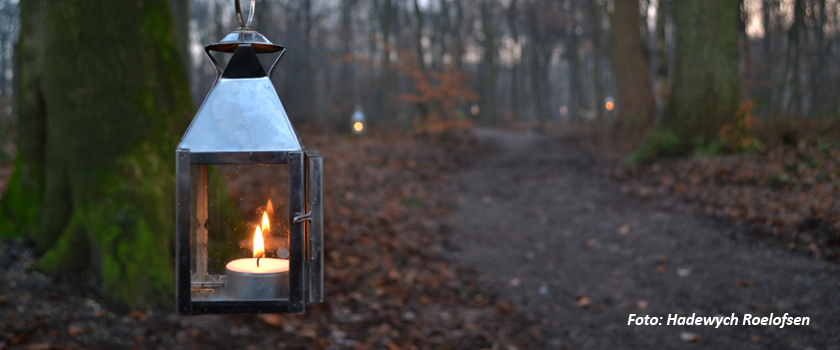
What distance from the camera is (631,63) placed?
17.5m

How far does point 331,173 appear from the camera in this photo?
36.1 ft

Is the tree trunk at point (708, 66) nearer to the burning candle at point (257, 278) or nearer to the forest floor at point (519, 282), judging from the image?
the forest floor at point (519, 282)

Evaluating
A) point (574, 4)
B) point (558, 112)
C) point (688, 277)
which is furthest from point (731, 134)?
point (558, 112)

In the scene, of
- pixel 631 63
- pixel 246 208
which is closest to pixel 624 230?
pixel 246 208

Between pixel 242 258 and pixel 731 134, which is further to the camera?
Answer: pixel 731 134

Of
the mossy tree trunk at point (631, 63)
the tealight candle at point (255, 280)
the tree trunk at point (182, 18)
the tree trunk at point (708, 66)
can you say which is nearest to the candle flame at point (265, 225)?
the tealight candle at point (255, 280)

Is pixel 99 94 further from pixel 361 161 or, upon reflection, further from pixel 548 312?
pixel 361 161

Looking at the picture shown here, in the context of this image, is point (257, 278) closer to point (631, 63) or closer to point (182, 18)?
point (182, 18)

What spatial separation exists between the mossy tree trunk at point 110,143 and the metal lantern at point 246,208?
2.75 metres

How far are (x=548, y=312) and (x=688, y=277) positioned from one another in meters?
1.58

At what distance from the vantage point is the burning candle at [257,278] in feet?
5.47

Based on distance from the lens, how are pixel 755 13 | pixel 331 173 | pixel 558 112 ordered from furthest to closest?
pixel 558 112 < pixel 755 13 < pixel 331 173

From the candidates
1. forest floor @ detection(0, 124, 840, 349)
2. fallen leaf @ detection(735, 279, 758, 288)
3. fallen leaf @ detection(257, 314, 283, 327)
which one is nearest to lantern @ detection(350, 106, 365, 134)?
forest floor @ detection(0, 124, 840, 349)

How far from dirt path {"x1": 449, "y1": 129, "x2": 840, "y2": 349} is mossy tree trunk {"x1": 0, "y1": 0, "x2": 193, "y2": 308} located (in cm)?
344
